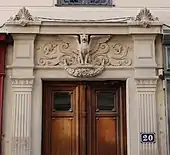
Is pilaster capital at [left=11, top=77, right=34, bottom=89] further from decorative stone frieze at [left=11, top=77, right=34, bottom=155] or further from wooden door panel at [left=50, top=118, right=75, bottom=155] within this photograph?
wooden door panel at [left=50, top=118, right=75, bottom=155]

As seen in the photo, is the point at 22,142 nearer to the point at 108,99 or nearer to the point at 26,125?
the point at 26,125

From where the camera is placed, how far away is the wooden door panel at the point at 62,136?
24.6 ft

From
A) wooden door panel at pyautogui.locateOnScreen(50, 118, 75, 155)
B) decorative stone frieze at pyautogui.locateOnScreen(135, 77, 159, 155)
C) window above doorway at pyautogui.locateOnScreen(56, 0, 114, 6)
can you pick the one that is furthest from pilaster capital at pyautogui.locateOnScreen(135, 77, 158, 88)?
window above doorway at pyautogui.locateOnScreen(56, 0, 114, 6)

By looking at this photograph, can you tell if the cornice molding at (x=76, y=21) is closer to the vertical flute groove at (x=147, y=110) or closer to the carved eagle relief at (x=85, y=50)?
the carved eagle relief at (x=85, y=50)

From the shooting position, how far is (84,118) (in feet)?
24.8

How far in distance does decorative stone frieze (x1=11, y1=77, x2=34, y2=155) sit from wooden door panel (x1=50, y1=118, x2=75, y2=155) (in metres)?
0.47

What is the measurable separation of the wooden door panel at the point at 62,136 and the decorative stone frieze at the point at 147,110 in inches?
47.5

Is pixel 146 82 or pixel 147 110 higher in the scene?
pixel 146 82

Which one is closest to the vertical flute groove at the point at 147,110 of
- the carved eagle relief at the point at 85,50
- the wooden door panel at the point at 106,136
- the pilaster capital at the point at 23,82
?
the wooden door panel at the point at 106,136

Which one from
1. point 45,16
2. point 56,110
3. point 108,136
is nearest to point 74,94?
point 56,110

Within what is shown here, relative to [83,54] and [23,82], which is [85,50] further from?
[23,82]

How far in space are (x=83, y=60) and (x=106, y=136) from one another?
1.40 m

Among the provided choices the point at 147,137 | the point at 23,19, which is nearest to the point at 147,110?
the point at 147,137

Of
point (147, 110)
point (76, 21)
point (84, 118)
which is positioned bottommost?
point (84, 118)
